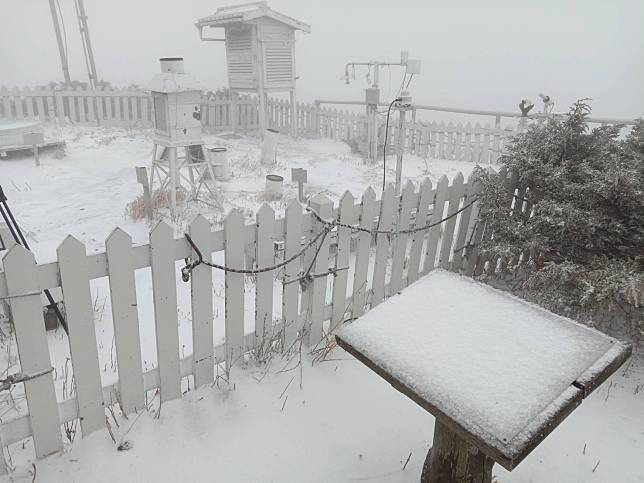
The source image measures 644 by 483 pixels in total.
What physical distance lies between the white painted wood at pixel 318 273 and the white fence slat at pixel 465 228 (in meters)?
1.71

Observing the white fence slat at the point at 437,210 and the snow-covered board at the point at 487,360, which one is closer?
the snow-covered board at the point at 487,360

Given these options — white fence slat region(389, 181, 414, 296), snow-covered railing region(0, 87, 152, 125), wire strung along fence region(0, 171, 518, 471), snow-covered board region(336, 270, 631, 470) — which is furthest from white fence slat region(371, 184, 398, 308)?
snow-covered railing region(0, 87, 152, 125)

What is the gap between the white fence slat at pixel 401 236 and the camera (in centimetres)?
357

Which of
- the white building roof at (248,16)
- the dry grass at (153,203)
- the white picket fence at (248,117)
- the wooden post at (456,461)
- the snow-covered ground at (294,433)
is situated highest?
the white building roof at (248,16)

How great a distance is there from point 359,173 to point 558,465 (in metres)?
7.59

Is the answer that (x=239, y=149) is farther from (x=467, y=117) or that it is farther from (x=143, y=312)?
(x=467, y=117)

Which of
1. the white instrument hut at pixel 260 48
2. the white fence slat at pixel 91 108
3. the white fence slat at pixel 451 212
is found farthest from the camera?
the white fence slat at pixel 91 108

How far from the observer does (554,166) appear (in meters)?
3.83

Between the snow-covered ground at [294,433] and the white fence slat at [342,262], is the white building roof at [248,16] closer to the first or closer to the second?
the snow-covered ground at [294,433]

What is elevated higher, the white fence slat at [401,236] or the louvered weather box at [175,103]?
the louvered weather box at [175,103]

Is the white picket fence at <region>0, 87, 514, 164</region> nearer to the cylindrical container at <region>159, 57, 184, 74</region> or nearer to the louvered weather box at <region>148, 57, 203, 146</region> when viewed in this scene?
the louvered weather box at <region>148, 57, 203, 146</region>

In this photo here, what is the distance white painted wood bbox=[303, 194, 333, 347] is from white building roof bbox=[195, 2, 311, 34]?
33.2 feet

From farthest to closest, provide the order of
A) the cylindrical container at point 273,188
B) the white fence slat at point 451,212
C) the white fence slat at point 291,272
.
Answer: the cylindrical container at point 273,188 → the white fence slat at point 451,212 → the white fence slat at point 291,272

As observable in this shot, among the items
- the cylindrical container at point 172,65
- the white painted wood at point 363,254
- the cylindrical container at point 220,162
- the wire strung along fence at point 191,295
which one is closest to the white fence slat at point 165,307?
the wire strung along fence at point 191,295
